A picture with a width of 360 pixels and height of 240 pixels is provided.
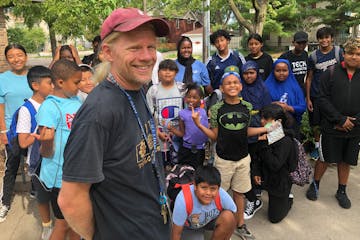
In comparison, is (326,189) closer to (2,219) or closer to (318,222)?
(318,222)

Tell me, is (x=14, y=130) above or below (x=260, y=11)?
below

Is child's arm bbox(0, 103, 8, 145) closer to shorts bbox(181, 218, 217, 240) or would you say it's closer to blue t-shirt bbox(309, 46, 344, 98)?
shorts bbox(181, 218, 217, 240)

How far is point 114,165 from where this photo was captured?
4.38 feet

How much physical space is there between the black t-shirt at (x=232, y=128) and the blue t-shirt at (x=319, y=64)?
180 cm

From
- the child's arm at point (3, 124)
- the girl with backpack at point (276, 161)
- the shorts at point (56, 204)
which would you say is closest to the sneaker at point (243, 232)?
the girl with backpack at point (276, 161)

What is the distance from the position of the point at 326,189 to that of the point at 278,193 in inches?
42.4

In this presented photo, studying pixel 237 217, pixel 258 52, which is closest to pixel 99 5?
pixel 258 52

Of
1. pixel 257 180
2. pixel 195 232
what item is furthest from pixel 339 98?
pixel 195 232

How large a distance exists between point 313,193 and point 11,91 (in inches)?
142

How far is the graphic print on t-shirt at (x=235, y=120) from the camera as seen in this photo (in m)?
3.15

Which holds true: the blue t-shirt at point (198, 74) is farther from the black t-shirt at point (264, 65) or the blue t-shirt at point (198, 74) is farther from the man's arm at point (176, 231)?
the man's arm at point (176, 231)

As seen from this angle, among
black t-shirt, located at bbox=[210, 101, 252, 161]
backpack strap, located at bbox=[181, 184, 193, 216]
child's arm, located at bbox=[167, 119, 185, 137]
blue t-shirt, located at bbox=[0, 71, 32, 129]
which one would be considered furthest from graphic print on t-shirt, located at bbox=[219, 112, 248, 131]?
blue t-shirt, located at bbox=[0, 71, 32, 129]

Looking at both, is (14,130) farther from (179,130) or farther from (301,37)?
(301,37)

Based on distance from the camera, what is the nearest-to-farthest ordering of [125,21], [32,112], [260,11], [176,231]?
[125,21]
[176,231]
[32,112]
[260,11]
